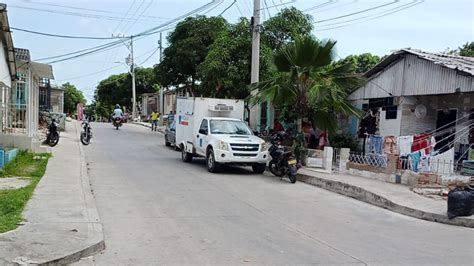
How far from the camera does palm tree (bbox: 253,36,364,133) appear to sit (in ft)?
49.9

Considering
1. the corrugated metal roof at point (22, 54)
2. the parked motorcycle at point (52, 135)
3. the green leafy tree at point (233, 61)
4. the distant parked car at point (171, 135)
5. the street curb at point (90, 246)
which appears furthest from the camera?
the distant parked car at point (171, 135)

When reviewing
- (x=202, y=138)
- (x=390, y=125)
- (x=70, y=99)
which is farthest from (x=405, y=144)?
(x=70, y=99)

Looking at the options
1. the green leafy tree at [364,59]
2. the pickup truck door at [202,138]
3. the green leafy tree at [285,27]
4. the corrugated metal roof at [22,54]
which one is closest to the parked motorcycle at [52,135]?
the corrugated metal roof at [22,54]

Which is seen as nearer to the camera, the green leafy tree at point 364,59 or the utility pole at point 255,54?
the utility pole at point 255,54

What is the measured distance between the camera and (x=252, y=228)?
8.10 metres

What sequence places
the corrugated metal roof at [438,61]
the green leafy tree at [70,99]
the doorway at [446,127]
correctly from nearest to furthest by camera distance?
the corrugated metal roof at [438,61], the doorway at [446,127], the green leafy tree at [70,99]

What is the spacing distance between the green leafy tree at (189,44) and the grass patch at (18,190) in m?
14.4

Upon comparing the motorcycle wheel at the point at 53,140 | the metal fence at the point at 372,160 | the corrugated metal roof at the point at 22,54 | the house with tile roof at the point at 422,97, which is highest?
the corrugated metal roof at the point at 22,54

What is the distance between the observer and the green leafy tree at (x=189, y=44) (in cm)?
3000

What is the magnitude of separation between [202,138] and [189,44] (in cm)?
1450

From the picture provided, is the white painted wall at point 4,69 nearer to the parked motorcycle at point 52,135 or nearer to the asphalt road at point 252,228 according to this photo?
the parked motorcycle at point 52,135

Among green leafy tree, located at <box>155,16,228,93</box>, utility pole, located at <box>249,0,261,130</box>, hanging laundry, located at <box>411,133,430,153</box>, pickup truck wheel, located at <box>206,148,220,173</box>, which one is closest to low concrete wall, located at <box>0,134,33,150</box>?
pickup truck wheel, located at <box>206,148,220,173</box>

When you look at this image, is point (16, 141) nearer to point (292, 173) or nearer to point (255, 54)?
point (255, 54)

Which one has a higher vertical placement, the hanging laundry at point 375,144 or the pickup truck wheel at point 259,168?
the hanging laundry at point 375,144
